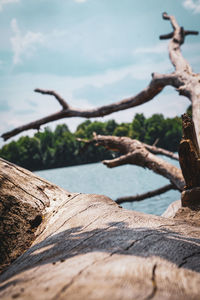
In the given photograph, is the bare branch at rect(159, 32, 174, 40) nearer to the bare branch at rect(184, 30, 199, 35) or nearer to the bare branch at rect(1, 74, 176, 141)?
the bare branch at rect(184, 30, 199, 35)

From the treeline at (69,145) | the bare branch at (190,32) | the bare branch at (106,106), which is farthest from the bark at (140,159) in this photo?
the treeline at (69,145)

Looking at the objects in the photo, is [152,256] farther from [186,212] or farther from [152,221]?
[186,212]

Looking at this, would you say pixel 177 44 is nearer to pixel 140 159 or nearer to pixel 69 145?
pixel 140 159

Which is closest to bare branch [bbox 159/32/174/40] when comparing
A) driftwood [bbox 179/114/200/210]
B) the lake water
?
the lake water

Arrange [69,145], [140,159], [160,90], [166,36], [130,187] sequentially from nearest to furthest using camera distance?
1. [140,159]
2. [160,90]
3. [166,36]
4. [130,187]
5. [69,145]

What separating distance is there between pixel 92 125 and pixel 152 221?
294 ft

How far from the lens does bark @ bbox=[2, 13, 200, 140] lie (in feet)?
17.6

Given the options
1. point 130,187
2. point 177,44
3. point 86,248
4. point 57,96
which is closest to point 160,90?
point 177,44

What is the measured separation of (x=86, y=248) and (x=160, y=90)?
5.96 metres

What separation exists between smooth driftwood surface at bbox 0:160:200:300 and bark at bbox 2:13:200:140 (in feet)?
10.7

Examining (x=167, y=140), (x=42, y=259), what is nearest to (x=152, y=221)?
(x=42, y=259)

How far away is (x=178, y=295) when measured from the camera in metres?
0.94

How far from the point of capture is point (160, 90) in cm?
673

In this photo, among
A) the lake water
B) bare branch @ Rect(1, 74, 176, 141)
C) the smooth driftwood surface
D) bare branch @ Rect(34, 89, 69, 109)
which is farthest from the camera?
the lake water
